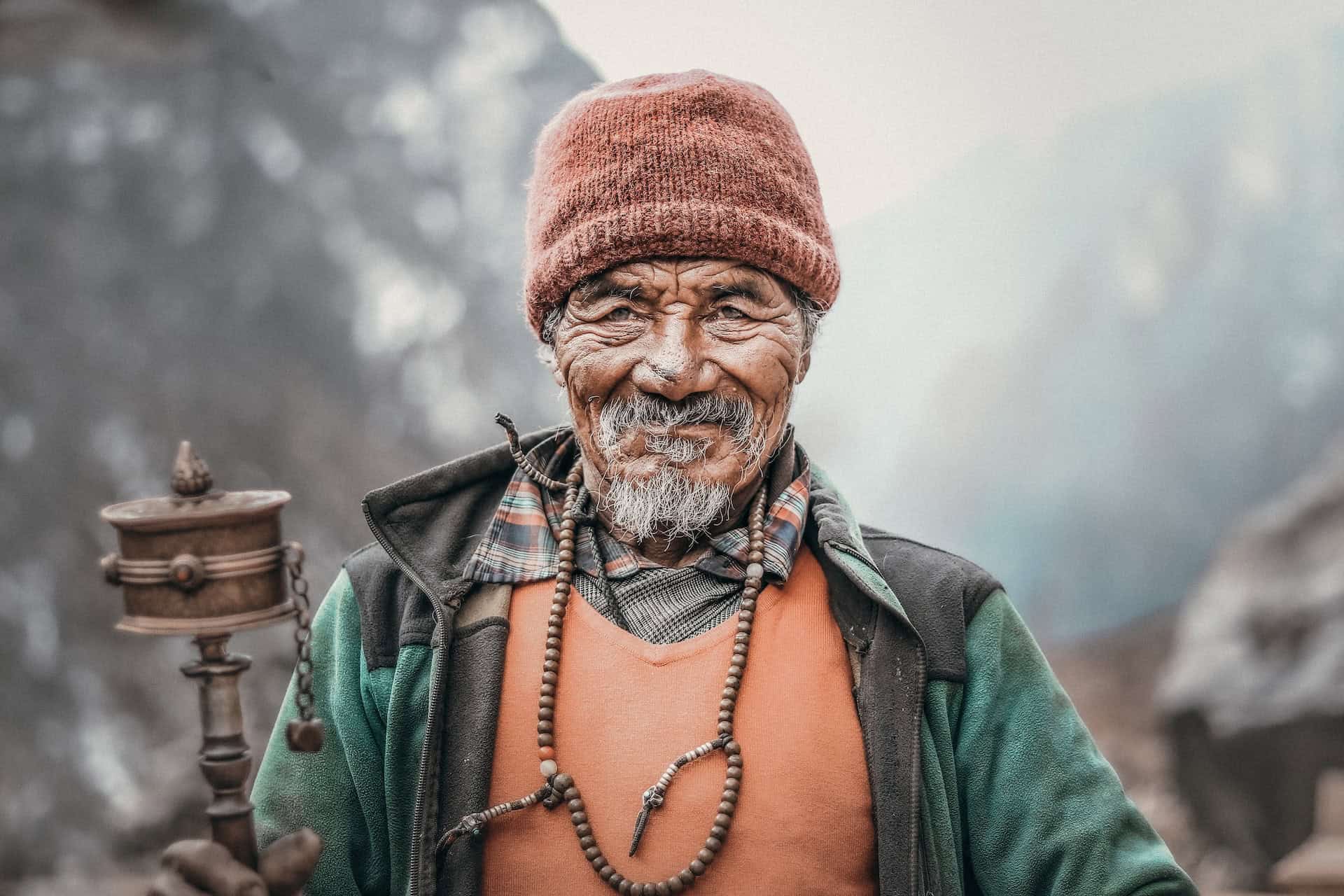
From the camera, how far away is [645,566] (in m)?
2.16

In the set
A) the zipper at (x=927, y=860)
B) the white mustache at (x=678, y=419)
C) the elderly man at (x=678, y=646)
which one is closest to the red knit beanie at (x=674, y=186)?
the elderly man at (x=678, y=646)

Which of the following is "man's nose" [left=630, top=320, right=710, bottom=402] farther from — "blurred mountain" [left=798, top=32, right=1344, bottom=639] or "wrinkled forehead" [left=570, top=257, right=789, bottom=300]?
"blurred mountain" [left=798, top=32, right=1344, bottom=639]

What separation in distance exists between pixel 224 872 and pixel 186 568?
392 millimetres

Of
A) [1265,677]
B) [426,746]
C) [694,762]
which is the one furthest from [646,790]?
[1265,677]

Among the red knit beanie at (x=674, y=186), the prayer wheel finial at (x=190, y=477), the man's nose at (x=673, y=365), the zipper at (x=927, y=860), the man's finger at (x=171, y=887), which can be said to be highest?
the red knit beanie at (x=674, y=186)

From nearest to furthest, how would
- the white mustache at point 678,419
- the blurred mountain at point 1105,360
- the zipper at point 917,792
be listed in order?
the zipper at point 917,792 → the white mustache at point 678,419 → the blurred mountain at point 1105,360

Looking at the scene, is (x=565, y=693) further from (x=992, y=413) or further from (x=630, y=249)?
(x=992, y=413)

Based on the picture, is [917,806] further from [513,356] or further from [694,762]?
[513,356]

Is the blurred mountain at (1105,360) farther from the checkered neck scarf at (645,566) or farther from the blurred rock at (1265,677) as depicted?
the checkered neck scarf at (645,566)

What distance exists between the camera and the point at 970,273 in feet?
19.1

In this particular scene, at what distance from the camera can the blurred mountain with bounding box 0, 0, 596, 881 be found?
5.12 metres

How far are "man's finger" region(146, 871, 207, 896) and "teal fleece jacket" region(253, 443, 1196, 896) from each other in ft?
1.24

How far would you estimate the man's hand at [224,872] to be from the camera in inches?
60.7

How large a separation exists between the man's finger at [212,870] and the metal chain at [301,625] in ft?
0.65
